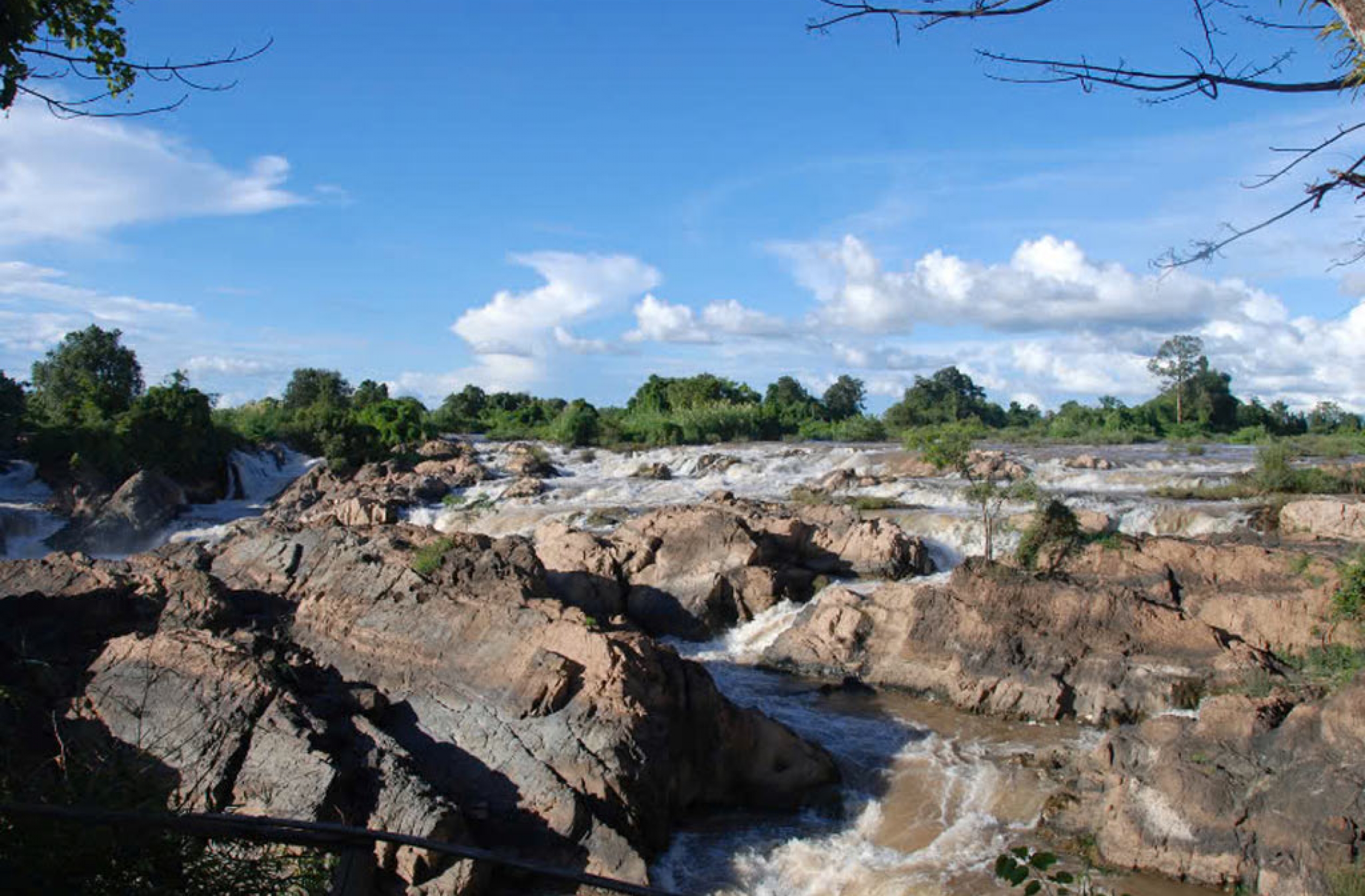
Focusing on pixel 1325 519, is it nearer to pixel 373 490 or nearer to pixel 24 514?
pixel 373 490

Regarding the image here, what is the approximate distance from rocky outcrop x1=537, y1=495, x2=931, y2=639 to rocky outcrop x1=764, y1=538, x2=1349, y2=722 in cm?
163

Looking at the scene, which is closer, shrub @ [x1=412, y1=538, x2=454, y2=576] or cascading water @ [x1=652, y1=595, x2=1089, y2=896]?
cascading water @ [x1=652, y1=595, x2=1089, y2=896]

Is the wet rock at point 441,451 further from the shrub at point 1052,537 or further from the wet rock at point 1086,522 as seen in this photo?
the shrub at point 1052,537

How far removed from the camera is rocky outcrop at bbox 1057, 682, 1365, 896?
7789 mm

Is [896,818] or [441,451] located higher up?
[441,451]

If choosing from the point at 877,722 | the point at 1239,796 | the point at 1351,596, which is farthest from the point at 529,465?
the point at 1239,796

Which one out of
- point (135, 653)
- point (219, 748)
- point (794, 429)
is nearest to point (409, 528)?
point (135, 653)

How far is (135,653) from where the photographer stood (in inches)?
→ 352

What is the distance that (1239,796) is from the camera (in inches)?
333

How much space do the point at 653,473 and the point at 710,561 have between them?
1463 centimetres

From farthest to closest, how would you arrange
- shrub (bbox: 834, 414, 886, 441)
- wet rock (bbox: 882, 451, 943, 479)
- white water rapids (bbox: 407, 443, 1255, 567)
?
shrub (bbox: 834, 414, 886, 441)
wet rock (bbox: 882, 451, 943, 479)
white water rapids (bbox: 407, 443, 1255, 567)

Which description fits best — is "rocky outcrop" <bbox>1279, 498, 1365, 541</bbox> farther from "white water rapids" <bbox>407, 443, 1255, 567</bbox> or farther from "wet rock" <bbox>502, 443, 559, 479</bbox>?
"wet rock" <bbox>502, 443, 559, 479</bbox>

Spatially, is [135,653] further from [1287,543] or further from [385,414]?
[385,414]

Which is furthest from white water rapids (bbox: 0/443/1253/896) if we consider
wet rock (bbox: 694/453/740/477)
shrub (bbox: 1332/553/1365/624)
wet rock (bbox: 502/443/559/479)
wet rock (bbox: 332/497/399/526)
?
shrub (bbox: 1332/553/1365/624)
